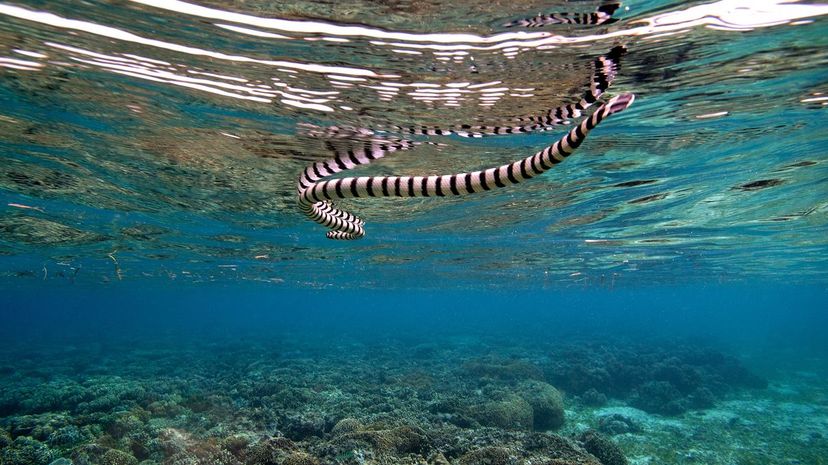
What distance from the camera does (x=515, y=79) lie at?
7305 millimetres

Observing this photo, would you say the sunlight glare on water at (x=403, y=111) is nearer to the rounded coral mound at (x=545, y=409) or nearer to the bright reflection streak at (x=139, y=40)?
the bright reflection streak at (x=139, y=40)

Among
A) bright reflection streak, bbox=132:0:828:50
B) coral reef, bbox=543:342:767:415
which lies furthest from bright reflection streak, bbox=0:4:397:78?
coral reef, bbox=543:342:767:415

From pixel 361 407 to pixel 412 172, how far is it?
770cm

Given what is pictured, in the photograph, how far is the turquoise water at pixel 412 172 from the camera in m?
6.14

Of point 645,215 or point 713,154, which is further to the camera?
point 645,215

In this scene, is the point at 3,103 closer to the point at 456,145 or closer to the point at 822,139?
the point at 456,145

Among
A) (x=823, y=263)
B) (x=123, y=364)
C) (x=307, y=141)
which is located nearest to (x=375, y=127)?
(x=307, y=141)

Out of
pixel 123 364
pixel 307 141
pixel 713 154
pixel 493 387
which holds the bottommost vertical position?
pixel 123 364

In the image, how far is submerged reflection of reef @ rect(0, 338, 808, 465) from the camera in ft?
29.0

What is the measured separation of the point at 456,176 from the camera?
493cm

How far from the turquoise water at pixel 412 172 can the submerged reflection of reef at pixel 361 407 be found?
0.11 m

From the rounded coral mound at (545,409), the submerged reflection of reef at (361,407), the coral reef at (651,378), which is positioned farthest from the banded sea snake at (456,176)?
the coral reef at (651,378)

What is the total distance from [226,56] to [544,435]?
10095 millimetres

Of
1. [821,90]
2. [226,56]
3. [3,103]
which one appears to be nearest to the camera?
[226,56]
